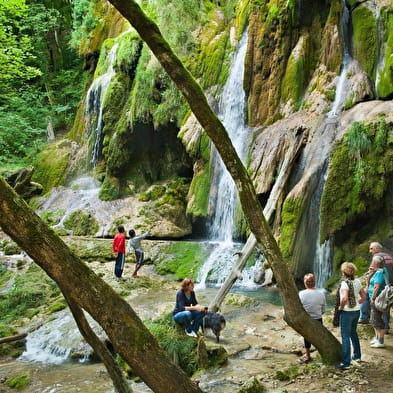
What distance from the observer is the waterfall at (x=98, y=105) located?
2031 cm

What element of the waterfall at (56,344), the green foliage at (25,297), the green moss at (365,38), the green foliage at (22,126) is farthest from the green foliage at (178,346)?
the green foliage at (22,126)

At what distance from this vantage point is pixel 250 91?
1544 centimetres

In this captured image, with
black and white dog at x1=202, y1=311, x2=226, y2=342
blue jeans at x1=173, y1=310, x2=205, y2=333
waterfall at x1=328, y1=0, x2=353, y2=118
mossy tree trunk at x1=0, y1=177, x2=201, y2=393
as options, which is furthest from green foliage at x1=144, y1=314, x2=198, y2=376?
waterfall at x1=328, y1=0, x2=353, y2=118

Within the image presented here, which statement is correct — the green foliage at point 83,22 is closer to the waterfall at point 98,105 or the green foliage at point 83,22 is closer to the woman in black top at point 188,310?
the waterfall at point 98,105

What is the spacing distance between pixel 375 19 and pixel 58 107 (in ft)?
66.2

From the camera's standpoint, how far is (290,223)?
10789mm

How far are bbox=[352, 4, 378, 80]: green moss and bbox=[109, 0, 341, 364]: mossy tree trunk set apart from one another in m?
9.04

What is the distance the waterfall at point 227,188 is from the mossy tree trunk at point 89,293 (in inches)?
324

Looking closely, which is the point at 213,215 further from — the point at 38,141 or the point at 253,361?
the point at 38,141

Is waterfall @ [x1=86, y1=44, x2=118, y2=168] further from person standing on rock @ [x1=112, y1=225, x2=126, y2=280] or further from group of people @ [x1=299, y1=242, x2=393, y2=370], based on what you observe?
group of people @ [x1=299, y1=242, x2=393, y2=370]

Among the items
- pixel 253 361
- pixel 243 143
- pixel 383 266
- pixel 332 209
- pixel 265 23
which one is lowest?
pixel 253 361

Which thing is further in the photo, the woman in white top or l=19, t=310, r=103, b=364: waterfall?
l=19, t=310, r=103, b=364: waterfall

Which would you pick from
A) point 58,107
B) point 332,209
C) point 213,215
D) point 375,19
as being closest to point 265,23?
point 375,19

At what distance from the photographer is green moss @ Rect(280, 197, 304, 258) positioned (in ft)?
35.1
